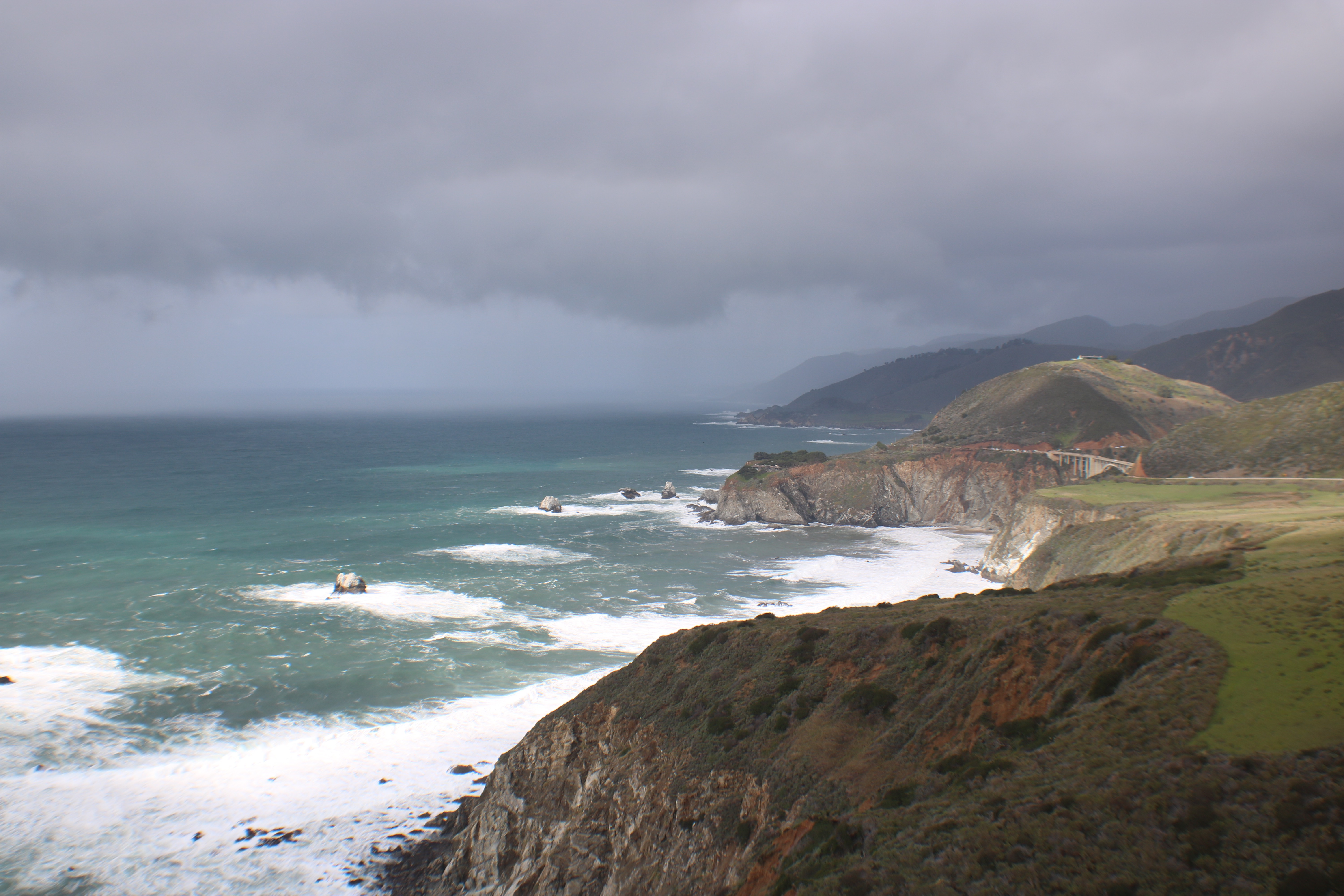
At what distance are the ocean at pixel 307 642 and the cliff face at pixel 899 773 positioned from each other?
8.39 metres

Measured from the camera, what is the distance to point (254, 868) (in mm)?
27578

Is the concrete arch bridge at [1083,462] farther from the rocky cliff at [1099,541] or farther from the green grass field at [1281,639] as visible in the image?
the green grass field at [1281,639]

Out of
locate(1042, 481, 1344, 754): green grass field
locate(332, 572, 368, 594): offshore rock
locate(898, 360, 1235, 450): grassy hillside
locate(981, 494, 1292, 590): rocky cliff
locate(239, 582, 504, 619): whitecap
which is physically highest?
locate(898, 360, 1235, 450): grassy hillside

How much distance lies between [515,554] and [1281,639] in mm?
67298

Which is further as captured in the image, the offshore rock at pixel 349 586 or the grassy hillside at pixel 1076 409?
the grassy hillside at pixel 1076 409

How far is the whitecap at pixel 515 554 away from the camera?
74.2 m

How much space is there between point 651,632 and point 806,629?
27.4 meters

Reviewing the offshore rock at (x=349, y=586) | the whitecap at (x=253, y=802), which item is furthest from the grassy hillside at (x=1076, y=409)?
the whitecap at (x=253, y=802)

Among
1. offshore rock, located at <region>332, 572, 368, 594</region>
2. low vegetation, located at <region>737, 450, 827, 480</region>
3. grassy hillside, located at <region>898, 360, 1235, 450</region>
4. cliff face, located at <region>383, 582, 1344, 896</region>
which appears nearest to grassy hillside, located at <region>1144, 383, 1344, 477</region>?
grassy hillside, located at <region>898, 360, 1235, 450</region>

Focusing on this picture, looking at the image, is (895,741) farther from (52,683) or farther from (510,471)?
(510,471)

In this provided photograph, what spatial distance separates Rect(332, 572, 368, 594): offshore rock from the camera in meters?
62.0

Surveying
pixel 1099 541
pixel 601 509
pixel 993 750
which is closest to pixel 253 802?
pixel 993 750

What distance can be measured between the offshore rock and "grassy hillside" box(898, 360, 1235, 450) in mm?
85562

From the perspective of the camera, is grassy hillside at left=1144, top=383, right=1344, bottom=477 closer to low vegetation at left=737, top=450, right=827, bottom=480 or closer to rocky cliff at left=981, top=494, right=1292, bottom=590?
rocky cliff at left=981, top=494, right=1292, bottom=590
